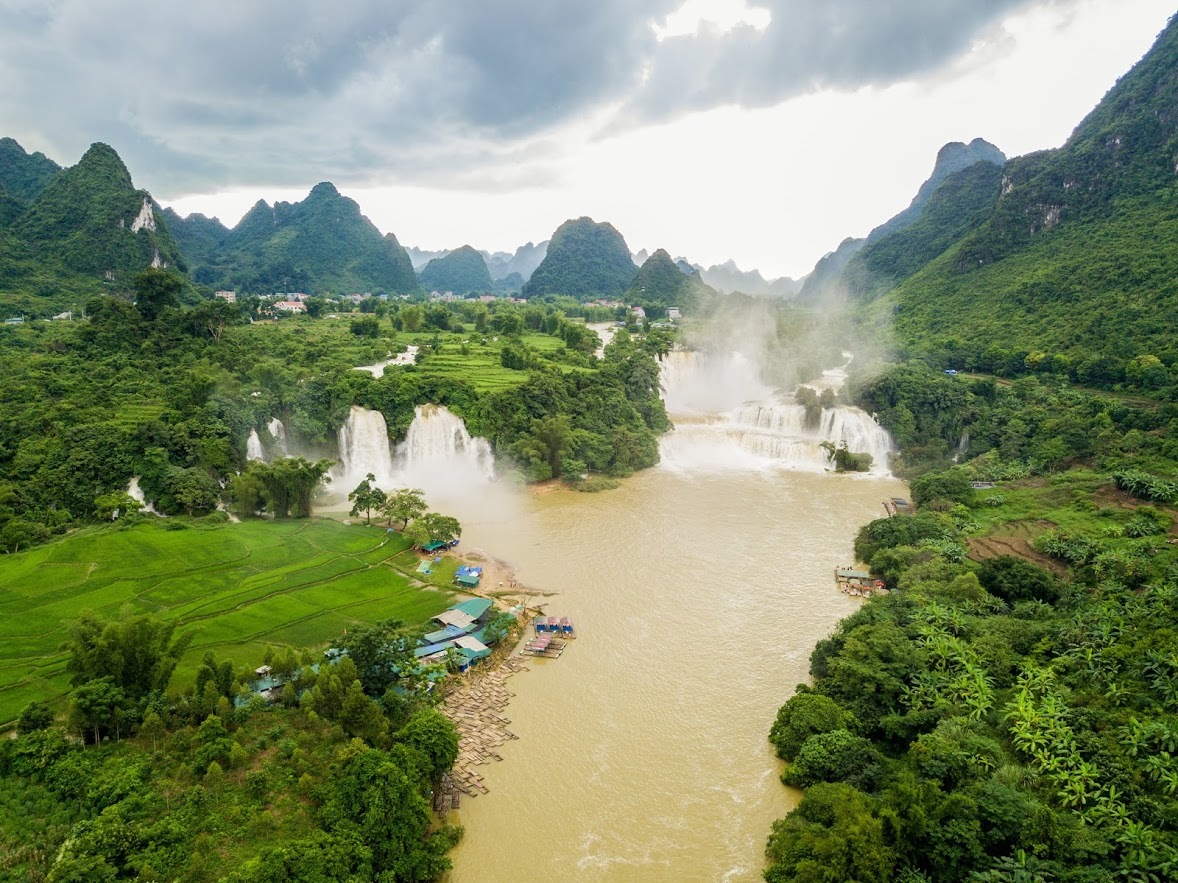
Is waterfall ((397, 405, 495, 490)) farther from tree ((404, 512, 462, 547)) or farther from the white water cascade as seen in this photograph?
the white water cascade

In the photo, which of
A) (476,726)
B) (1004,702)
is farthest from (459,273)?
(1004,702)

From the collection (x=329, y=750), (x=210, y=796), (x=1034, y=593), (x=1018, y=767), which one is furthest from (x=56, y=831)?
(x=1034, y=593)

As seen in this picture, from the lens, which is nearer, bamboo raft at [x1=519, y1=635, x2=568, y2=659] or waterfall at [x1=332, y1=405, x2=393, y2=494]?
bamboo raft at [x1=519, y1=635, x2=568, y2=659]

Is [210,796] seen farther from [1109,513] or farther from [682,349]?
[682,349]

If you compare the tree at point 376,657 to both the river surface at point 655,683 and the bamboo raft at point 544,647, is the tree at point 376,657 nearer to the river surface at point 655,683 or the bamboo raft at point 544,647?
the river surface at point 655,683

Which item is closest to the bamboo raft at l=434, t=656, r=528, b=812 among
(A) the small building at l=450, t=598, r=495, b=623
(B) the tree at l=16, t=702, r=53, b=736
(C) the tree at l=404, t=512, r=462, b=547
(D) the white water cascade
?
(A) the small building at l=450, t=598, r=495, b=623
